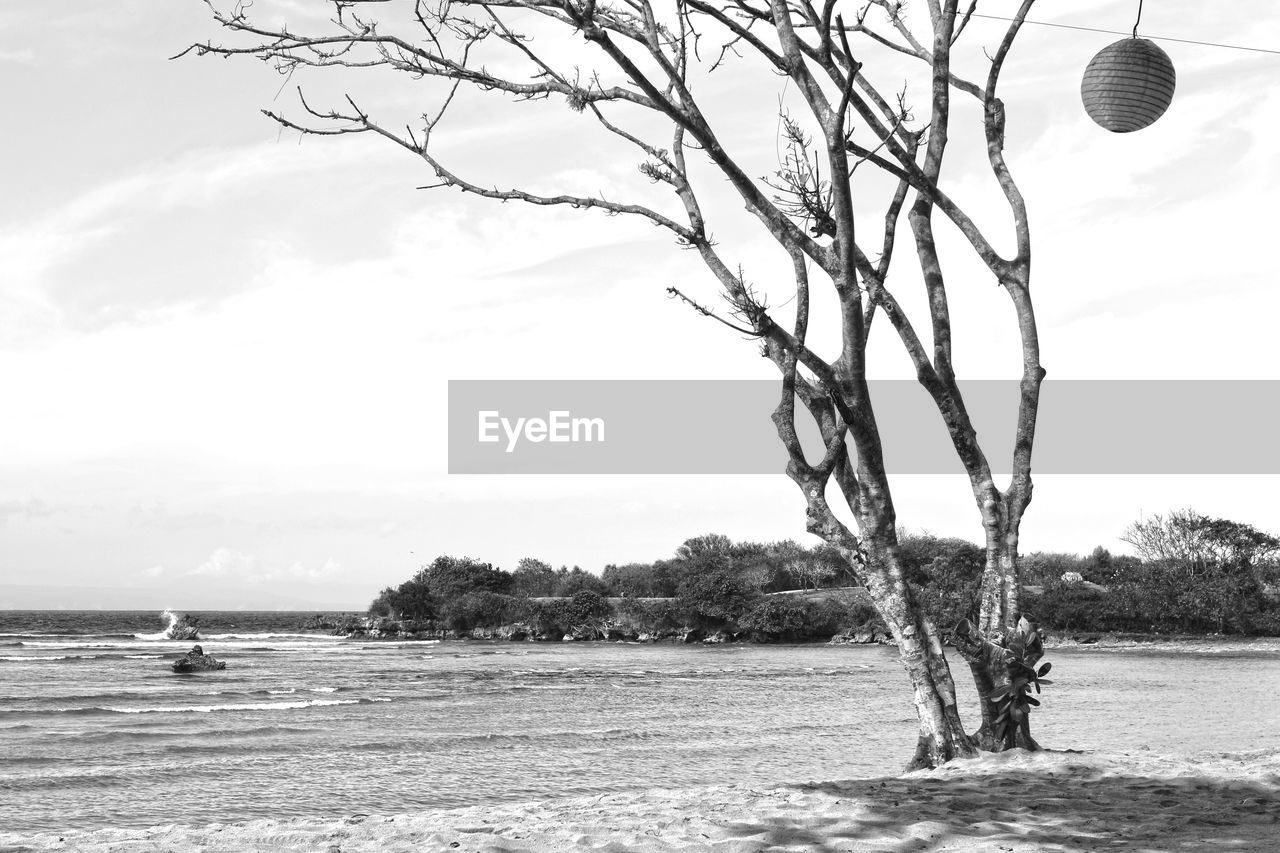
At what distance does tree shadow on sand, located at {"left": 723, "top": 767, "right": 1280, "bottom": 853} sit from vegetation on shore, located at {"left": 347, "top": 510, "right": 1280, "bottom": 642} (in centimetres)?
3840

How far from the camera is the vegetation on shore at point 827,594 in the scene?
52062 mm

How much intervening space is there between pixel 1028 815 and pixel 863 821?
1.07 meters

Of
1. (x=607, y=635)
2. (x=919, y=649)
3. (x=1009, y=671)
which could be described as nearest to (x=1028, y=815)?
(x=919, y=649)

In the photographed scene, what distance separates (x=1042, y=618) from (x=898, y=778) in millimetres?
51286

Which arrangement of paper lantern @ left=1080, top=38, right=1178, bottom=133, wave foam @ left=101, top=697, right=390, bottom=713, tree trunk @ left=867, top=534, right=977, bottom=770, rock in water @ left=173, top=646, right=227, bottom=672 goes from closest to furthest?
paper lantern @ left=1080, top=38, right=1178, bottom=133, tree trunk @ left=867, top=534, right=977, bottom=770, wave foam @ left=101, top=697, right=390, bottom=713, rock in water @ left=173, top=646, right=227, bottom=672

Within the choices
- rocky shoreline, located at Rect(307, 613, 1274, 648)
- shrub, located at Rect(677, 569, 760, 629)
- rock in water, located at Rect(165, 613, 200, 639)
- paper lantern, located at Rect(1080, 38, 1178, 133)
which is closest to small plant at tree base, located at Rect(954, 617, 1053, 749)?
paper lantern, located at Rect(1080, 38, 1178, 133)

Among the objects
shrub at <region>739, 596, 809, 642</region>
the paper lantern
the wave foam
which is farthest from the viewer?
shrub at <region>739, 596, 809, 642</region>

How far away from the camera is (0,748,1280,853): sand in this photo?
6.15 m

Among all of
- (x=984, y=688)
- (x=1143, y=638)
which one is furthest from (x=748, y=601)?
(x=984, y=688)

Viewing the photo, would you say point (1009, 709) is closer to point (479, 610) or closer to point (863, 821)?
point (863, 821)

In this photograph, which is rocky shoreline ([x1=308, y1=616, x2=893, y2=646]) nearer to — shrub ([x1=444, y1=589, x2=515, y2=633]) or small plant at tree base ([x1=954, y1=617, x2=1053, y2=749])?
shrub ([x1=444, y1=589, x2=515, y2=633])

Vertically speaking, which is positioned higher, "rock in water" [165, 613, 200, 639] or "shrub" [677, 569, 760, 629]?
"shrub" [677, 569, 760, 629]

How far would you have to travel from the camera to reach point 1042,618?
181ft

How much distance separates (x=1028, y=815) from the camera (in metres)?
6.70
